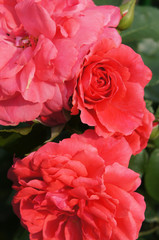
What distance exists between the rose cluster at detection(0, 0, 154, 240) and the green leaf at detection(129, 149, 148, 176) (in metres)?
0.14

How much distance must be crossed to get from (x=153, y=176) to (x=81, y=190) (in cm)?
27

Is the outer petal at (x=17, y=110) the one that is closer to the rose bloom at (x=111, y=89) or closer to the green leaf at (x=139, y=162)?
the rose bloom at (x=111, y=89)

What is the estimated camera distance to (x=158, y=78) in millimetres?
610

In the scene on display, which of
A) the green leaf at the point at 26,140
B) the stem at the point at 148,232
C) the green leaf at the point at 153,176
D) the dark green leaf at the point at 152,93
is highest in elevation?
the green leaf at the point at 26,140

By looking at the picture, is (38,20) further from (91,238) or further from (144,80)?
(91,238)

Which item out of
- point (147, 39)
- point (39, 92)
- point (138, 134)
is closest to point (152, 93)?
point (147, 39)

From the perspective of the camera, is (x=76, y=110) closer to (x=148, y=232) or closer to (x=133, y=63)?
(x=133, y=63)

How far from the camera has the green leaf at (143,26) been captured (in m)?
0.66

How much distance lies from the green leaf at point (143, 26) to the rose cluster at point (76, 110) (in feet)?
0.69

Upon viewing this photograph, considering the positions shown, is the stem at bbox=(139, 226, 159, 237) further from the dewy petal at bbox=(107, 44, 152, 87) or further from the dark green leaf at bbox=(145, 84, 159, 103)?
the dewy petal at bbox=(107, 44, 152, 87)

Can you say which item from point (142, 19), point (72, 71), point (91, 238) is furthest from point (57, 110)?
point (142, 19)

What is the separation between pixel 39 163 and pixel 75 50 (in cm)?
15

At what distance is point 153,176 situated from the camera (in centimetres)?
64

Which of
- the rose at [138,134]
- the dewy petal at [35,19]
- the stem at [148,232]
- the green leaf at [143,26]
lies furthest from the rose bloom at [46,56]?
the stem at [148,232]
